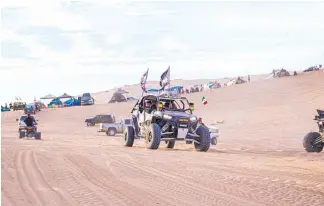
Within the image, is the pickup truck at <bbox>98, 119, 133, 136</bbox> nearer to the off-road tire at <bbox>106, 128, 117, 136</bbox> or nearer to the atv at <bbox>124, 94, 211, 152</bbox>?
the off-road tire at <bbox>106, 128, 117, 136</bbox>

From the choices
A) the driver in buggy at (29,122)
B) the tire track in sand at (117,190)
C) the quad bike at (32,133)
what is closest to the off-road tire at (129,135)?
the tire track in sand at (117,190)

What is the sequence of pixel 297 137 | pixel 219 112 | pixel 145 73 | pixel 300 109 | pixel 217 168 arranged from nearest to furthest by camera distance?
pixel 217 168
pixel 145 73
pixel 297 137
pixel 300 109
pixel 219 112

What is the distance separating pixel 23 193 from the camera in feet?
27.0

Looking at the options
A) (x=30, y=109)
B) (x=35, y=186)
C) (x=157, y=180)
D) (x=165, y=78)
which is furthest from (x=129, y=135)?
(x=30, y=109)

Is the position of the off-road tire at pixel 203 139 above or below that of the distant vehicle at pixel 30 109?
below

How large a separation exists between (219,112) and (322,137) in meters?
26.3

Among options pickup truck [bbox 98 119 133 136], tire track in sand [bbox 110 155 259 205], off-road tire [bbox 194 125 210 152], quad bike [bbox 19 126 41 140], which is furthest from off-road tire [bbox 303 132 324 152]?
pickup truck [bbox 98 119 133 136]

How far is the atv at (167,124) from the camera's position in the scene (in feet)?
58.5

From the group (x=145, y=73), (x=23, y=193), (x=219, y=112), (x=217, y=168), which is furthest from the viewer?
(x=219, y=112)

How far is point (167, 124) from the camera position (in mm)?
18375

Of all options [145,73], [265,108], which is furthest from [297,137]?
[265,108]

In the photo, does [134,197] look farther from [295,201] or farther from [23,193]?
[295,201]

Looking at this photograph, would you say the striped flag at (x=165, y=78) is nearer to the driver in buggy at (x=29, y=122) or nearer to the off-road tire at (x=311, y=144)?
the driver in buggy at (x=29, y=122)

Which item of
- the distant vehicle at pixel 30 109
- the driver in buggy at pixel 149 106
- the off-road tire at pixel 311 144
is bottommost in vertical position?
the off-road tire at pixel 311 144
